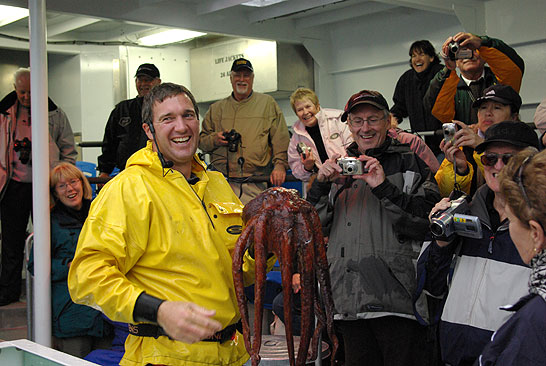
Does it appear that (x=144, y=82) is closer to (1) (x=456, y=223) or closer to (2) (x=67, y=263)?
(2) (x=67, y=263)

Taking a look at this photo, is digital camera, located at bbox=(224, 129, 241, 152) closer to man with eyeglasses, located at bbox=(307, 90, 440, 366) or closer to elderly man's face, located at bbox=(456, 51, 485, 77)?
elderly man's face, located at bbox=(456, 51, 485, 77)

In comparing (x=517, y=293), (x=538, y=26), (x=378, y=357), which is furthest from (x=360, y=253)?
(x=538, y=26)

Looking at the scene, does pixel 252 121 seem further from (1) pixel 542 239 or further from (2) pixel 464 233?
(1) pixel 542 239

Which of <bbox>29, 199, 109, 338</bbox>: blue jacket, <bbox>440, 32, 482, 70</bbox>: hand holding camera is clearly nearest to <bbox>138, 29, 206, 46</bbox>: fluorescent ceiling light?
<bbox>29, 199, 109, 338</bbox>: blue jacket

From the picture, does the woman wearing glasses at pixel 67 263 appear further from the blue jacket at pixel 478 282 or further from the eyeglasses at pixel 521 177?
the eyeglasses at pixel 521 177

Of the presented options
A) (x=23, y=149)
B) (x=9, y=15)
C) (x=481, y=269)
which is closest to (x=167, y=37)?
(x=9, y=15)

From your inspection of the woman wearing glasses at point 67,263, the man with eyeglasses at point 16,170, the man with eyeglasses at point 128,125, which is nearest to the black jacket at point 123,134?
the man with eyeglasses at point 128,125

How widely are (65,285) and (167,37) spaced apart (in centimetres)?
508

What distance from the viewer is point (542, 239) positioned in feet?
6.45

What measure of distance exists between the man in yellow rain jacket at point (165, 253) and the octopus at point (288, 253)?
105 millimetres

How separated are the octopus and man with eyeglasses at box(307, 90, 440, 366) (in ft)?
2.26

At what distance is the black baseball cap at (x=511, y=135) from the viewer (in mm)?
2949

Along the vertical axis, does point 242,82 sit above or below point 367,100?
above

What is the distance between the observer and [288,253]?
2.55 m
